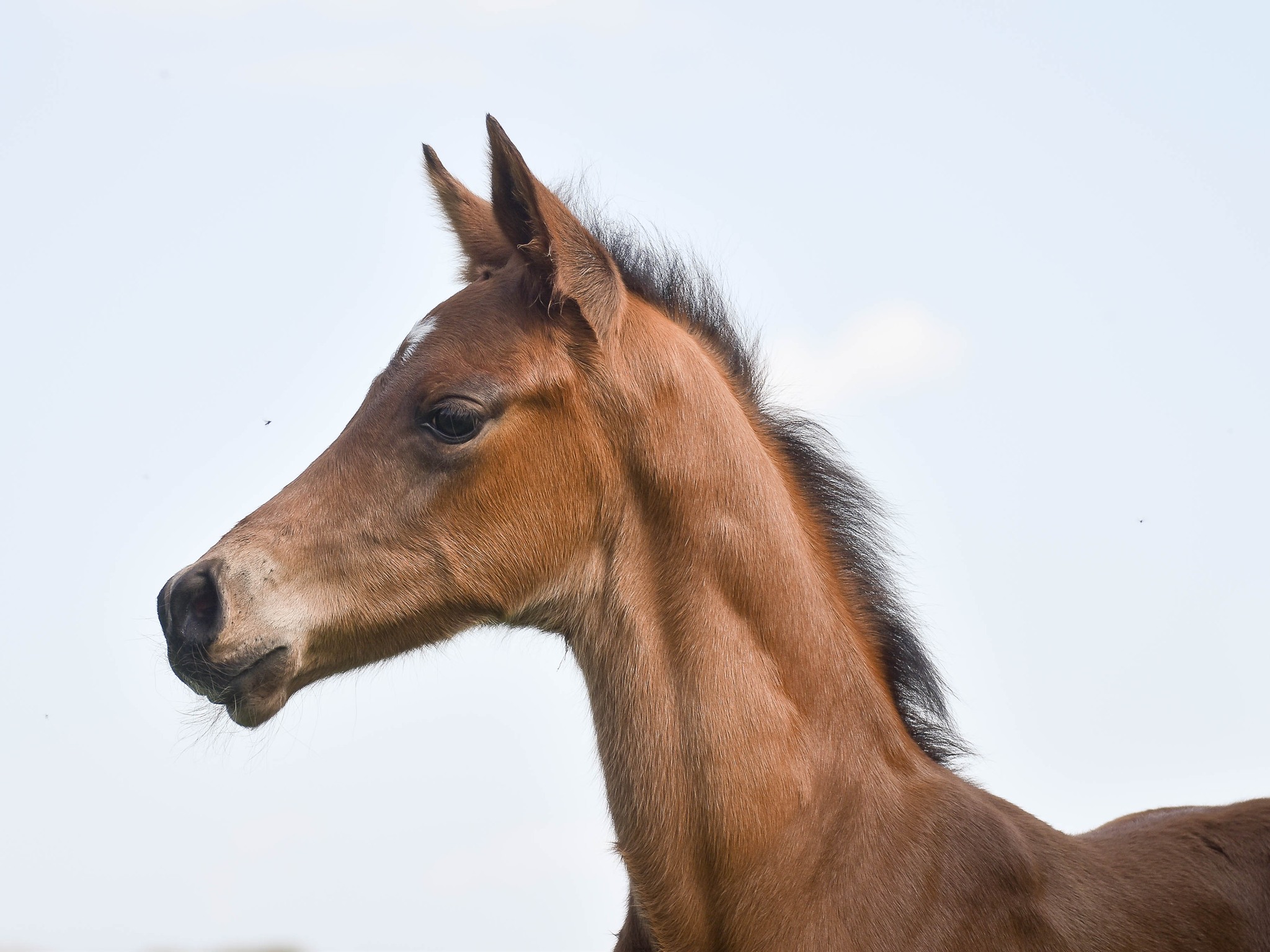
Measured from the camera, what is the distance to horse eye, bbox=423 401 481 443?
138 inches

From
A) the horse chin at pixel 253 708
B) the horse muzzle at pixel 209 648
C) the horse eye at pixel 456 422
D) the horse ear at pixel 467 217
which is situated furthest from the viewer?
the horse ear at pixel 467 217

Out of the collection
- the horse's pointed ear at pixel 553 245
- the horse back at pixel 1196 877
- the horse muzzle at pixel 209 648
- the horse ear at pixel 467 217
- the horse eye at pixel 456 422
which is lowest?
the horse back at pixel 1196 877

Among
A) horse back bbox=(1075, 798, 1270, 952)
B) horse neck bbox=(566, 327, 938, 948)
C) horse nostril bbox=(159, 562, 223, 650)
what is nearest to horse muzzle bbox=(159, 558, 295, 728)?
horse nostril bbox=(159, 562, 223, 650)

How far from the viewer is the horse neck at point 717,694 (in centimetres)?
333

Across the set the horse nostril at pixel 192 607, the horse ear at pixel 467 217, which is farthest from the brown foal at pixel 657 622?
the horse ear at pixel 467 217

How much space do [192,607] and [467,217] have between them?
1.95m

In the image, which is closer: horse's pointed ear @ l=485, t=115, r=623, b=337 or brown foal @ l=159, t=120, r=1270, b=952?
brown foal @ l=159, t=120, r=1270, b=952

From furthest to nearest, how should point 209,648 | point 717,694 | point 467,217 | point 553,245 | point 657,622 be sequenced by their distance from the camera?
point 467,217 < point 553,245 < point 657,622 < point 717,694 < point 209,648

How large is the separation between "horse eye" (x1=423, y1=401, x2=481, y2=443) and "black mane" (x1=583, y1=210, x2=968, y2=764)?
3.09 feet

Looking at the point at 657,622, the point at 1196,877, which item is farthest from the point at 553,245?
the point at 1196,877

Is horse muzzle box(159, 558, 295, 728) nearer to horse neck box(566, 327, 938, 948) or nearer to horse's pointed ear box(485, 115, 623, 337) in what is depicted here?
horse neck box(566, 327, 938, 948)

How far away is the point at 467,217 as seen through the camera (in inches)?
176

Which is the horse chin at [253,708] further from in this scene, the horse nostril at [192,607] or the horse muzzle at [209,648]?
the horse nostril at [192,607]

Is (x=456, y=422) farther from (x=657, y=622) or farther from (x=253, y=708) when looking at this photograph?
(x=253, y=708)
